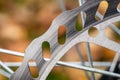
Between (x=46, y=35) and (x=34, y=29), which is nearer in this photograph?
(x=46, y=35)

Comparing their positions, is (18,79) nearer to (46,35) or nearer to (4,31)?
(46,35)

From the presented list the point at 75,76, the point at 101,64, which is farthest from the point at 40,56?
the point at 75,76

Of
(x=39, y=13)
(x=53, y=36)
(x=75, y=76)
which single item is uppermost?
(x=39, y=13)

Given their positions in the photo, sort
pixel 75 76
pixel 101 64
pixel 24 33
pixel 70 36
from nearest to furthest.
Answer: pixel 70 36, pixel 101 64, pixel 75 76, pixel 24 33

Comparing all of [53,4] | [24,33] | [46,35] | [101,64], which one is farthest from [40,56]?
[53,4]

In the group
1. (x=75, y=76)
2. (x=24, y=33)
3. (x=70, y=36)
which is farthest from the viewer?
(x=24, y=33)

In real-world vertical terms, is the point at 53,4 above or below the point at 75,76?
above
